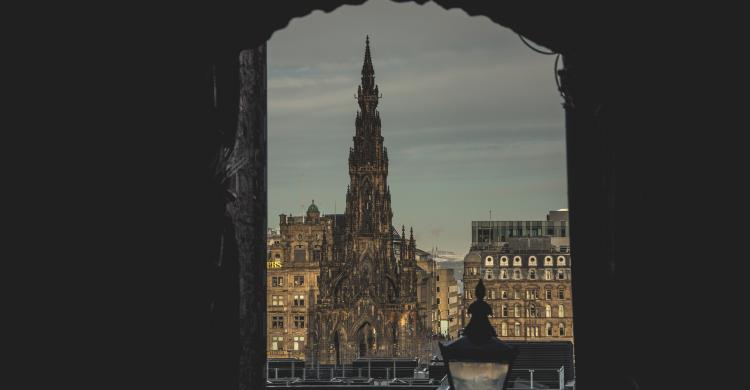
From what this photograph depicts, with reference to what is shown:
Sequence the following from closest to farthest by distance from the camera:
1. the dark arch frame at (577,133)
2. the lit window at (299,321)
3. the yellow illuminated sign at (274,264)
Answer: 1. the dark arch frame at (577,133)
2. the lit window at (299,321)
3. the yellow illuminated sign at (274,264)

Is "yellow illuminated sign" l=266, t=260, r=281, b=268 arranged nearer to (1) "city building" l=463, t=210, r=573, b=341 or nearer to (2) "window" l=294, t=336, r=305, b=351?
(2) "window" l=294, t=336, r=305, b=351

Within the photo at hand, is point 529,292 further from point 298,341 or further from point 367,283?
point 367,283

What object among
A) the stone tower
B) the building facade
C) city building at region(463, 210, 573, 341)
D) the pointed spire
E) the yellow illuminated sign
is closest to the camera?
the stone tower

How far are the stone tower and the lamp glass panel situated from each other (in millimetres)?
85321

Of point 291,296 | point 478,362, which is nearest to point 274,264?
point 291,296

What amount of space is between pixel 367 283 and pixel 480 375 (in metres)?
87.8

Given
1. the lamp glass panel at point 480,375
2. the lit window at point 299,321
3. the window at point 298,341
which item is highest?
the lit window at point 299,321

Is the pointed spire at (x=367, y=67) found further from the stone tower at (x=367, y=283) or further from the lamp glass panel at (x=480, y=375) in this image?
the lamp glass panel at (x=480, y=375)

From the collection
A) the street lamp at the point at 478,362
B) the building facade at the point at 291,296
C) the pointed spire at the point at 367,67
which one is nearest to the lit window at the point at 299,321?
the building facade at the point at 291,296

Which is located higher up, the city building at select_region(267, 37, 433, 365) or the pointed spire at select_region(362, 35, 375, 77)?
the pointed spire at select_region(362, 35, 375, 77)

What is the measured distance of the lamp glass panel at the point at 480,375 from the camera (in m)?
6.49

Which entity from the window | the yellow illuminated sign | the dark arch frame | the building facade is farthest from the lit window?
the dark arch frame

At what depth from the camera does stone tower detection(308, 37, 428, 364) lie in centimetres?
9331

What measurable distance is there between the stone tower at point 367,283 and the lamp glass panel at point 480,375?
8532cm
